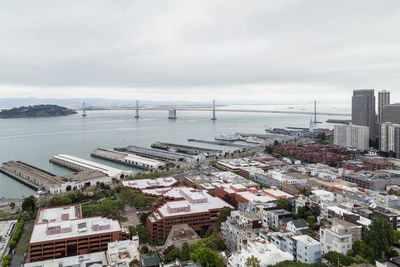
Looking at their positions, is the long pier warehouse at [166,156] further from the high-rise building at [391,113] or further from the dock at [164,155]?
the high-rise building at [391,113]

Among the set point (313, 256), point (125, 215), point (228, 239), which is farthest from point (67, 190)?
point (313, 256)

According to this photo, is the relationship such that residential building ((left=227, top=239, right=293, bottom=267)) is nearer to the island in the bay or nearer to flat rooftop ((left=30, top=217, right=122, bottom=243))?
flat rooftop ((left=30, top=217, right=122, bottom=243))

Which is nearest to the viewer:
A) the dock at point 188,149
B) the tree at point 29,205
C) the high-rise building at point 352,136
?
the tree at point 29,205

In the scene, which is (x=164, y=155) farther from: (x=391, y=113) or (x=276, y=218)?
(x=391, y=113)

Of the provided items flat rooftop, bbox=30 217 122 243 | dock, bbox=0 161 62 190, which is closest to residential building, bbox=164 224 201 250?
flat rooftop, bbox=30 217 122 243

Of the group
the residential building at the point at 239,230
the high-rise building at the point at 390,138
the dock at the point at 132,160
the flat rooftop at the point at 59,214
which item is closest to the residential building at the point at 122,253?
the residential building at the point at 239,230

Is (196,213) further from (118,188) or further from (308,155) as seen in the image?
(308,155)
